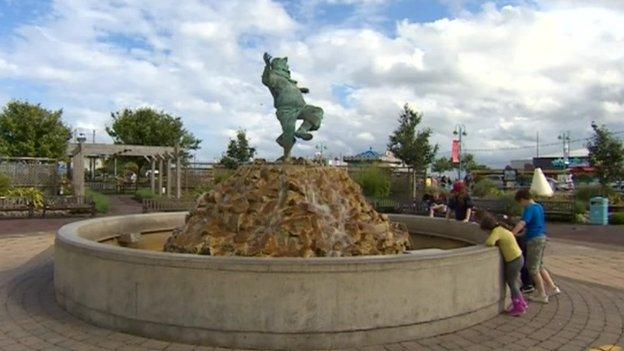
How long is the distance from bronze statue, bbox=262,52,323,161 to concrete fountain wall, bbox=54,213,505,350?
11.4ft

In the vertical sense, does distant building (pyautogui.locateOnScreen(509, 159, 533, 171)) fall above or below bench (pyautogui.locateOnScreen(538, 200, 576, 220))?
above

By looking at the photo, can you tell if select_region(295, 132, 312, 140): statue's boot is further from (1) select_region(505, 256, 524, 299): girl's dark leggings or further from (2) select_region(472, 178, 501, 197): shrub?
(2) select_region(472, 178, 501, 197): shrub

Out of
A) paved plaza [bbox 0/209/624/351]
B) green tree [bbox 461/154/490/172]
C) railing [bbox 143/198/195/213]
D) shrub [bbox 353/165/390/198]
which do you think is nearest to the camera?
paved plaza [bbox 0/209/624/351]

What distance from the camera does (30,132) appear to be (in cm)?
3825

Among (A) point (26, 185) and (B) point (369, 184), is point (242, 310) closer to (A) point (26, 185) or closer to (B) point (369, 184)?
(B) point (369, 184)

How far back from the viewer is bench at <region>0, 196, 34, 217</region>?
2171 centimetres

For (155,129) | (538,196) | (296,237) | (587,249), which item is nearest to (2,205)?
(296,237)

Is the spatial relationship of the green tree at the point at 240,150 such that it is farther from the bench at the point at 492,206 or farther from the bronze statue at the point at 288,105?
the bronze statue at the point at 288,105

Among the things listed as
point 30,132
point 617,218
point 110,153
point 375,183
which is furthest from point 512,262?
point 30,132

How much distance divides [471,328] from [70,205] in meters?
20.1

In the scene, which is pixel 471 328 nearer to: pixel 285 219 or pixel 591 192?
pixel 285 219

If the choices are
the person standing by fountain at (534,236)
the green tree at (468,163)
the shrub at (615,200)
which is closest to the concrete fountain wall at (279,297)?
the person standing by fountain at (534,236)

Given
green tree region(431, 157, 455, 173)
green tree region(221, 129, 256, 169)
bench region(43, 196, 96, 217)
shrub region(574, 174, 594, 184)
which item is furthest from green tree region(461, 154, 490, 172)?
bench region(43, 196, 96, 217)

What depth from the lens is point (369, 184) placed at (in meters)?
29.1
